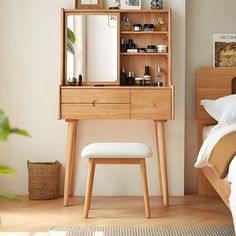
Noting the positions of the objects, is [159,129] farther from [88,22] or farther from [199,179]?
[88,22]

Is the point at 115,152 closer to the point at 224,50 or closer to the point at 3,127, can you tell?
the point at 224,50

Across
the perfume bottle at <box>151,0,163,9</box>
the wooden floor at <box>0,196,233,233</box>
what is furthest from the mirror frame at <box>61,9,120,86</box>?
the wooden floor at <box>0,196,233,233</box>

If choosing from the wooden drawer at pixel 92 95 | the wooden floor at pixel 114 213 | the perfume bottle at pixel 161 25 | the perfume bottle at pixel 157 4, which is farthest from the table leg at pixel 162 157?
the perfume bottle at pixel 157 4

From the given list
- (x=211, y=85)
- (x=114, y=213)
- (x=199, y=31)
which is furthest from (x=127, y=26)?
(x=114, y=213)

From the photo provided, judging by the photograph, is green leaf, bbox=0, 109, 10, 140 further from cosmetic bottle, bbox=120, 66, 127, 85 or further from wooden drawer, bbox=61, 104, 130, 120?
cosmetic bottle, bbox=120, 66, 127, 85

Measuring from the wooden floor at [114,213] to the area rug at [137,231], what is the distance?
0.09 metres

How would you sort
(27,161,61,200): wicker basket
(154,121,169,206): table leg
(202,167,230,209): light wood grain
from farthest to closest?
(27,161,61,200): wicker basket, (154,121,169,206): table leg, (202,167,230,209): light wood grain

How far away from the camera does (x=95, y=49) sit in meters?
3.50

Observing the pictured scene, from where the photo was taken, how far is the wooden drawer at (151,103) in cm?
324

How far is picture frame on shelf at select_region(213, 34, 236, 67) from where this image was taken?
374cm

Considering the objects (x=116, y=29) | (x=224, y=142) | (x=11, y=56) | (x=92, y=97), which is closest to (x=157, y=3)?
(x=116, y=29)

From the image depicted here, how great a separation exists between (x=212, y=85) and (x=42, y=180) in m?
1.41

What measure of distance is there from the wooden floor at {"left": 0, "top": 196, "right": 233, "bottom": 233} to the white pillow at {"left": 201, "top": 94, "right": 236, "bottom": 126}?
0.58 m

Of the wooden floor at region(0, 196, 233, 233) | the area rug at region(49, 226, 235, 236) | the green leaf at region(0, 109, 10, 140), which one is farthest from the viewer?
the wooden floor at region(0, 196, 233, 233)
